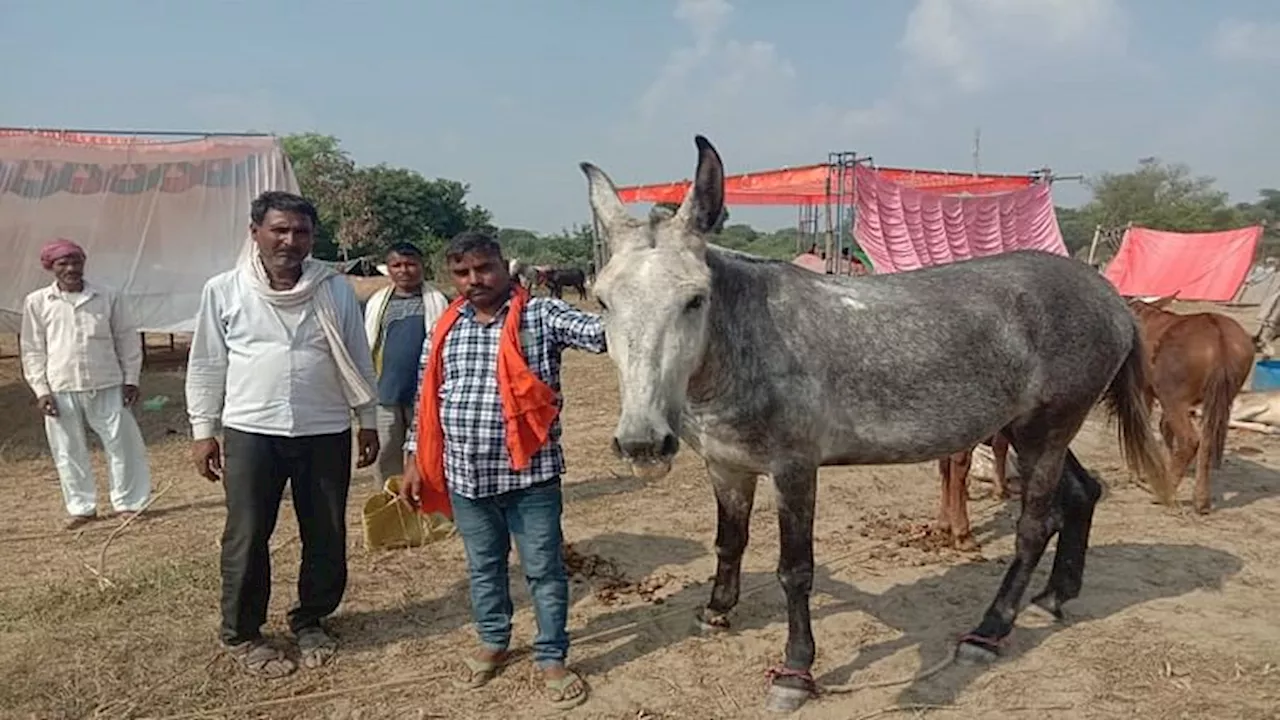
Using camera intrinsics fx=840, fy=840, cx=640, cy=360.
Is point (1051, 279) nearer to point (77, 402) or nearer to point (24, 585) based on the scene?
point (24, 585)

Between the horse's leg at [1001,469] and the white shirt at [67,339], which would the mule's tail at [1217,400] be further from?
the white shirt at [67,339]

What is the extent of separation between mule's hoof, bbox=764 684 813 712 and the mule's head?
128 centimetres

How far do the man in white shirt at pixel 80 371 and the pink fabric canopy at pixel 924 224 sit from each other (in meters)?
7.32

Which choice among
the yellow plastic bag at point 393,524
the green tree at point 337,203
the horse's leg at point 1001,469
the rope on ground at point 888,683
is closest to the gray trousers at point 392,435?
the yellow plastic bag at point 393,524

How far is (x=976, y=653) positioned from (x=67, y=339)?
5848mm

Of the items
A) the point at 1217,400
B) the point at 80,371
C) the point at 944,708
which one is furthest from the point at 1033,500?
the point at 80,371

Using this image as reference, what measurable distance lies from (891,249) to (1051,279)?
5.82 meters

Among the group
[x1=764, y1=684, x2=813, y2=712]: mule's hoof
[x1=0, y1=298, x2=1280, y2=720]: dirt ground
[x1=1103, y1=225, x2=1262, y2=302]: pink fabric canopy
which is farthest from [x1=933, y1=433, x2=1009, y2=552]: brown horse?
[x1=1103, y1=225, x2=1262, y2=302]: pink fabric canopy

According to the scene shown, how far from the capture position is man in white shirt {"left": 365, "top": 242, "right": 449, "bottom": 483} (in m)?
4.90

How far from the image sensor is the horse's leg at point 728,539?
3867 mm

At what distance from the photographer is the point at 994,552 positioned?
17.0ft

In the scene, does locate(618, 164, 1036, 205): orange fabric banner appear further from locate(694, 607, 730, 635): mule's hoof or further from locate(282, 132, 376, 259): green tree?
locate(282, 132, 376, 259): green tree

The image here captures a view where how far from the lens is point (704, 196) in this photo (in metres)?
2.97

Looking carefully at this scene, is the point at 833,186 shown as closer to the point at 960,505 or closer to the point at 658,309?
the point at 960,505
